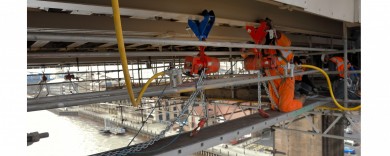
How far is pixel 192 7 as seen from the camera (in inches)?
125

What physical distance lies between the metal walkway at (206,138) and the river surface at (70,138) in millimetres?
17365

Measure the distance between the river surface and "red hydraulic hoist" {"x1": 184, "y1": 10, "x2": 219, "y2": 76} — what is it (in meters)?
17.9

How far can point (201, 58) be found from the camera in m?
2.79

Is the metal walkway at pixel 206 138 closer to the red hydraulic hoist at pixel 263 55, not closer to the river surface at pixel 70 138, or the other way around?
the red hydraulic hoist at pixel 263 55

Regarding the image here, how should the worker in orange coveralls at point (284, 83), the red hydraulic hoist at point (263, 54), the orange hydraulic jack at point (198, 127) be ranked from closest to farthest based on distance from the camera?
the orange hydraulic jack at point (198, 127) < the red hydraulic hoist at point (263, 54) < the worker in orange coveralls at point (284, 83)

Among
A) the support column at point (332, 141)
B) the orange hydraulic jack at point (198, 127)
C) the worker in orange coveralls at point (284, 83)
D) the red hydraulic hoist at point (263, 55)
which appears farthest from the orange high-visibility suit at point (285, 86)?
the support column at point (332, 141)

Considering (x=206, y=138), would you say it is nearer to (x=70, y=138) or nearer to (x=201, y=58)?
(x=201, y=58)

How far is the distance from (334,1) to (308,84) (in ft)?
12.6

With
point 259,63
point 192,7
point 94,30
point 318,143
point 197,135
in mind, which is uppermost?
point 192,7

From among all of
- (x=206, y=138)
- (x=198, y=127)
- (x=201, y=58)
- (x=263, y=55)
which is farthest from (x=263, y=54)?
(x=206, y=138)

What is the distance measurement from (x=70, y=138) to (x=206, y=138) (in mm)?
22694

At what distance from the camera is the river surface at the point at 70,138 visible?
19.9 metres

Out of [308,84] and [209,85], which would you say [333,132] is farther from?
[209,85]
